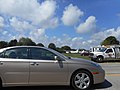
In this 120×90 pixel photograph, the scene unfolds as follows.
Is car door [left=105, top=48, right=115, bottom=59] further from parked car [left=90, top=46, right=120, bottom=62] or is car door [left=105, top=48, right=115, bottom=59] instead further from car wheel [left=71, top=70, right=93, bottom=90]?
car wheel [left=71, top=70, right=93, bottom=90]

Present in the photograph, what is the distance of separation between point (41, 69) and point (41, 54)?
506 millimetres

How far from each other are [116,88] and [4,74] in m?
3.68

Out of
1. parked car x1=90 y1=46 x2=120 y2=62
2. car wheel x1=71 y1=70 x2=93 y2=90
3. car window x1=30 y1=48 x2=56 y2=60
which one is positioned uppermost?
parked car x1=90 y1=46 x2=120 y2=62

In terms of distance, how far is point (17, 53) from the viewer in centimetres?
775

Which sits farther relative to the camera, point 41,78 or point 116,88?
point 116,88

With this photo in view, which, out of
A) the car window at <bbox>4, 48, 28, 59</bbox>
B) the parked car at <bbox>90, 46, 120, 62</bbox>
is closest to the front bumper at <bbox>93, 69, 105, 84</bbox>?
the car window at <bbox>4, 48, 28, 59</bbox>

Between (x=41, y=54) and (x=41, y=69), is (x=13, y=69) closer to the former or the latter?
(x=41, y=69)

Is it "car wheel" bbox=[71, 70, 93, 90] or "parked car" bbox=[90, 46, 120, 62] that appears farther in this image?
"parked car" bbox=[90, 46, 120, 62]

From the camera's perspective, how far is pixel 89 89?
26.2 feet

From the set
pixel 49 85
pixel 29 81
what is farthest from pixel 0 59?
pixel 49 85

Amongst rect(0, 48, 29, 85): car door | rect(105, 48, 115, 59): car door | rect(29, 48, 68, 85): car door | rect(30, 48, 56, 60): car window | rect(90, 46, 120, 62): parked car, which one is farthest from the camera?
rect(105, 48, 115, 59): car door

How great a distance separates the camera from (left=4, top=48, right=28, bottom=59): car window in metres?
7.68

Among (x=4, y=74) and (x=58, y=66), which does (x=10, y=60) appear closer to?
(x=4, y=74)

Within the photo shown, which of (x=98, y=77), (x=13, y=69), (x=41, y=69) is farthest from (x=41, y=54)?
(x=98, y=77)
